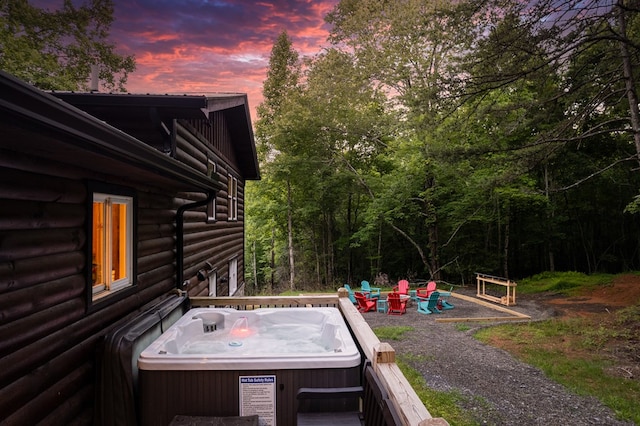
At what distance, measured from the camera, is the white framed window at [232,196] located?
397 inches

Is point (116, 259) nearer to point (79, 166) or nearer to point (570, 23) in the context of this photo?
point (79, 166)

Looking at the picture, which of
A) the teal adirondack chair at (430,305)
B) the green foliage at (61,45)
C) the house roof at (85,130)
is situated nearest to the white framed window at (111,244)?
the house roof at (85,130)

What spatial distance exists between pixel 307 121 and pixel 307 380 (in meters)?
14.2

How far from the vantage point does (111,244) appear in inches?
130

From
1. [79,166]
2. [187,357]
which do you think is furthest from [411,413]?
[79,166]

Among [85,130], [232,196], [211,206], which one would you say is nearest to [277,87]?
[232,196]

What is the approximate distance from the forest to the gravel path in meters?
4.30

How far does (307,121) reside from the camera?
52.6ft

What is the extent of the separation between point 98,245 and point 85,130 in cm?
186

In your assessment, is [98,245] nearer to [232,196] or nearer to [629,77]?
[232,196]

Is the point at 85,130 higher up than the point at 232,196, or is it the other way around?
the point at 232,196

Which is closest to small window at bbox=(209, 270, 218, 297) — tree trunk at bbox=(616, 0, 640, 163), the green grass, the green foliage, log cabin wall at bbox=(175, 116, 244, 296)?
log cabin wall at bbox=(175, 116, 244, 296)

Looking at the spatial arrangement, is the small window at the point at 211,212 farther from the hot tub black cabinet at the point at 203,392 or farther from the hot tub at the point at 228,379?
the hot tub black cabinet at the point at 203,392

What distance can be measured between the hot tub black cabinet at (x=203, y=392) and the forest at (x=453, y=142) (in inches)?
287
